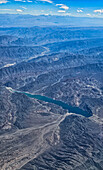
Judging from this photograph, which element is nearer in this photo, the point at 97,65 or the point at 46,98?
the point at 46,98

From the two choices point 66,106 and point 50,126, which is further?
point 66,106

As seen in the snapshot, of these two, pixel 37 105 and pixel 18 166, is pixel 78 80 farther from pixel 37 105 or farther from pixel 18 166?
pixel 18 166

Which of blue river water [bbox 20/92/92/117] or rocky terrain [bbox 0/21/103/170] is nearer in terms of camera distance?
rocky terrain [bbox 0/21/103/170]

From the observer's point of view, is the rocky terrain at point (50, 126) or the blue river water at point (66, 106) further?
the blue river water at point (66, 106)

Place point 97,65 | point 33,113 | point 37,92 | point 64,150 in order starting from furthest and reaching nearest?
point 97,65, point 37,92, point 33,113, point 64,150

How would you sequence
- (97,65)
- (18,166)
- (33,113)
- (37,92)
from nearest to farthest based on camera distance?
1. (18,166)
2. (33,113)
3. (37,92)
4. (97,65)

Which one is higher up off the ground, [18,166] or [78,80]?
[78,80]

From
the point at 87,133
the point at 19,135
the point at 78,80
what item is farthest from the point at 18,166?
the point at 78,80

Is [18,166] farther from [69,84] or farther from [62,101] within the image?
[69,84]

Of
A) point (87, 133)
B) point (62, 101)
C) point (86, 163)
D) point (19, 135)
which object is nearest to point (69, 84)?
point (62, 101)

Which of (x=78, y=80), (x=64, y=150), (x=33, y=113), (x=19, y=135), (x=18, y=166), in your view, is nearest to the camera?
(x=18, y=166)
